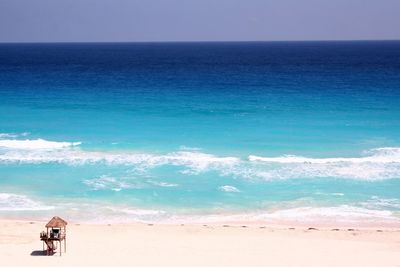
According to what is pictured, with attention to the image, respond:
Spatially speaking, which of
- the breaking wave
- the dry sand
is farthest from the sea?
the dry sand

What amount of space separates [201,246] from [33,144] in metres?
20.4

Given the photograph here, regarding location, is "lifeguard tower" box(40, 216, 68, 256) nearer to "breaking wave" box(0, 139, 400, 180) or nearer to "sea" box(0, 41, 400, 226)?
→ "sea" box(0, 41, 400, 226)

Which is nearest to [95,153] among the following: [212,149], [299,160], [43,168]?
[43,168]

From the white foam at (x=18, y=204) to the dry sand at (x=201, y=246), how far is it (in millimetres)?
2188

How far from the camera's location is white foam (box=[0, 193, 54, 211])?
22.7 meters

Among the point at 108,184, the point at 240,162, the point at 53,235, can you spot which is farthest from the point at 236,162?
the point at 53,235

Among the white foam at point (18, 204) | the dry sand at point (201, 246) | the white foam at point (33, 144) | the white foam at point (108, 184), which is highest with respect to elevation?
the white foam at point (33, 144)

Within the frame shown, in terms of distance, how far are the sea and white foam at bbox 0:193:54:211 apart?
0.09 meters

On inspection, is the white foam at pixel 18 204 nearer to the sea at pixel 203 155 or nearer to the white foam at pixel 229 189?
the sea at pixel 203 155

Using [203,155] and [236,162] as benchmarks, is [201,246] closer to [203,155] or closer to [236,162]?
[236,162]

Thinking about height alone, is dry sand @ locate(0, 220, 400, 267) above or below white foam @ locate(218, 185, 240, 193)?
below

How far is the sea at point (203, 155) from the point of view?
22891 millimetres

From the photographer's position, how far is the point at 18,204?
23.2 meters

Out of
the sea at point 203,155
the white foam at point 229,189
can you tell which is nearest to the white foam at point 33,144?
the sea at point 203,155
